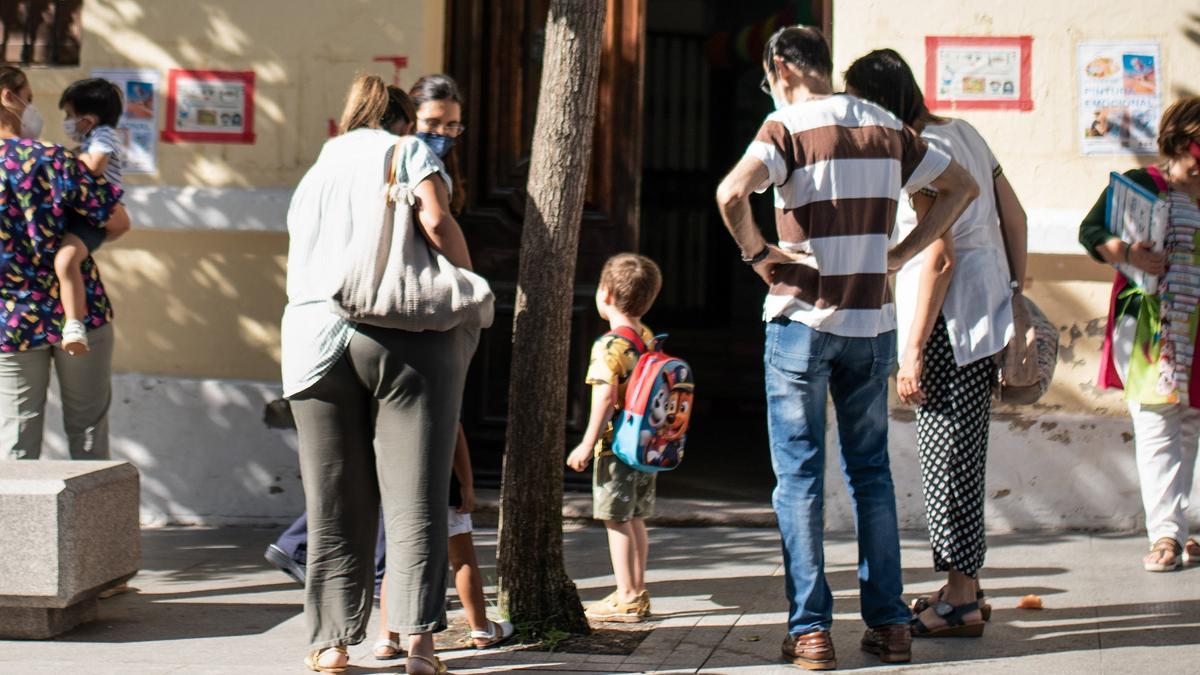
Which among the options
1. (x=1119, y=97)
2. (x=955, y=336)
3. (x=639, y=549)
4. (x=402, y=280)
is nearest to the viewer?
(x=402, y=280)

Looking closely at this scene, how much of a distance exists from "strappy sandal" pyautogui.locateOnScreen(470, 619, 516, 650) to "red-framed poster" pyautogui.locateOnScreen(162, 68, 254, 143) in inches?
133

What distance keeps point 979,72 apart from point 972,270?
2.25 m

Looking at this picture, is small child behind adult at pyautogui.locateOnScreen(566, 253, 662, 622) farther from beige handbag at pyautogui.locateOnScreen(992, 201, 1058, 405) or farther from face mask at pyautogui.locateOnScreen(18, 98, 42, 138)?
face mask at pyautogui.locateOnScreen(18, 98, 42, 138)

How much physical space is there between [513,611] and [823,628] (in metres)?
1.08

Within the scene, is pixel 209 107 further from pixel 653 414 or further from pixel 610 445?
pixel 653 414

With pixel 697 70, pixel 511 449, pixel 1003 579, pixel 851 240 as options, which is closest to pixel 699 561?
pixel 1003 579

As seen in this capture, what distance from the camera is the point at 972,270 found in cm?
511

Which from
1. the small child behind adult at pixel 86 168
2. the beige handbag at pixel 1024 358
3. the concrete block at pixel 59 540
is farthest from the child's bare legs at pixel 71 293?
the beige handbag at pixel 1024 358

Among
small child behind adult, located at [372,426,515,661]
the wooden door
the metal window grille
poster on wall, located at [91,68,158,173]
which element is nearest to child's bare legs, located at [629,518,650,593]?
small child behind adult, located at [372,426,515,661]

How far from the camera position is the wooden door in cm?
763

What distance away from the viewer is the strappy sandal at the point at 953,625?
5.16m

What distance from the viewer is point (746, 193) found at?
4.53 m

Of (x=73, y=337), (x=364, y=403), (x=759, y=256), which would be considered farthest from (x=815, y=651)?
(x=73, y=337)

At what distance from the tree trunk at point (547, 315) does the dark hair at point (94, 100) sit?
201cm
